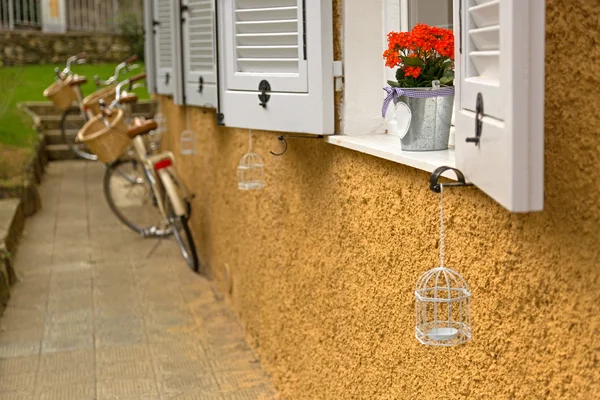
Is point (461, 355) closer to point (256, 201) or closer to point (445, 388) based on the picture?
point (445, 388)

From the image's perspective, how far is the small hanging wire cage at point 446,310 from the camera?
91.9 inches

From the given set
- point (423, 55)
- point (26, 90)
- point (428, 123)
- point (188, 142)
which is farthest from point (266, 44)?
point (26, 90)

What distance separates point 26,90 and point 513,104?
14.5 meters

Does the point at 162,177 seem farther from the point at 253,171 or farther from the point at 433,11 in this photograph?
the point at 433,11

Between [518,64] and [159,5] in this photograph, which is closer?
[518,64]

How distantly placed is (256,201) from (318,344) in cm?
123

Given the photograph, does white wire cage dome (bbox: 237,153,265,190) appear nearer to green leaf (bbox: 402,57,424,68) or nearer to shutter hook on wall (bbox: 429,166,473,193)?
green leaf (bbox: 402,57,424,68)

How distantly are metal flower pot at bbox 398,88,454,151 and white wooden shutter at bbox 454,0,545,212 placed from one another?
0.78 m

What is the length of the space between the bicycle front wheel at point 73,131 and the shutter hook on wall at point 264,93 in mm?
8173

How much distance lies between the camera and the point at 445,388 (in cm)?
259

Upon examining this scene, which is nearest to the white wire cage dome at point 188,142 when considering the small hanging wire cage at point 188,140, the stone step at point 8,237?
the small hanging wire cage at point 188,140

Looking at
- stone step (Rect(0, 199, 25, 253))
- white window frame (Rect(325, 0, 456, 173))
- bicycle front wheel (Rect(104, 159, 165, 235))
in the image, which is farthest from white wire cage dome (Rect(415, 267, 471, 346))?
bicycle front wheel (Rect(104, 159, 165, 235))

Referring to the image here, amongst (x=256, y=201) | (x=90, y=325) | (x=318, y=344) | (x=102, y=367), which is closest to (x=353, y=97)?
(x=318, y=344)

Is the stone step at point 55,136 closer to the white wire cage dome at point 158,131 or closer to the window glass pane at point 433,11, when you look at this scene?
the white wire cage dome at point 158,131
